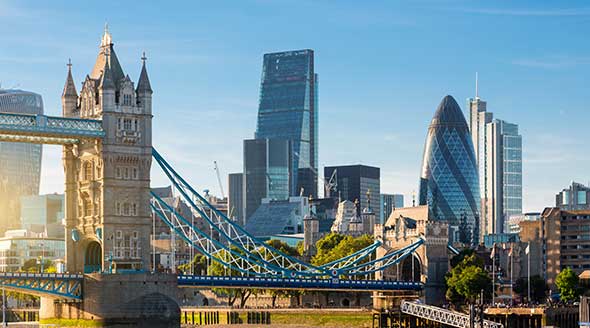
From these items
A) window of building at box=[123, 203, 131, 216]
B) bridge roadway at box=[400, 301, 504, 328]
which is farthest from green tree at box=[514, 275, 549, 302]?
window of building at box=[123, 203, 131, 216]

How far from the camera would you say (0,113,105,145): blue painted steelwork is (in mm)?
134125

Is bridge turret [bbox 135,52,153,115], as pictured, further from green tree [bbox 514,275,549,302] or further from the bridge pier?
green tree [bbox 514,275,549,302]

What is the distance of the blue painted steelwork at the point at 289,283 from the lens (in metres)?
144

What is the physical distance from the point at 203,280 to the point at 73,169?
17.7 m

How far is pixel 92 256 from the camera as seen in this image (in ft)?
474

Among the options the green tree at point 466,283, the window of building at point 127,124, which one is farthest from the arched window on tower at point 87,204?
the green tree at point 466,283

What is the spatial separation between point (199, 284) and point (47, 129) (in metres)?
22.5

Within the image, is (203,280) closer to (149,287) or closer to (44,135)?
(149,287)

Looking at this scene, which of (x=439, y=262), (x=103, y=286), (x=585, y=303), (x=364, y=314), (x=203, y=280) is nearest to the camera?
(x=585, y=303)

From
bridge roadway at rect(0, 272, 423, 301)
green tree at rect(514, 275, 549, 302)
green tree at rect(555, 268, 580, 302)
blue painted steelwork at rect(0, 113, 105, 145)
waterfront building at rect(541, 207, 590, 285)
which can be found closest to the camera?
bridge roadway at rect(0, 272, 423, 301)

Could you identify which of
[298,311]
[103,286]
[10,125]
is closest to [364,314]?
[298,311]

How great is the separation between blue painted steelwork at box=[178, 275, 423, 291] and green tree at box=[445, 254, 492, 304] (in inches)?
186

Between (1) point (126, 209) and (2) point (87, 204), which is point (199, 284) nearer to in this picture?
(1) point (126, 209)

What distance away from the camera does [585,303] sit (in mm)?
127062
